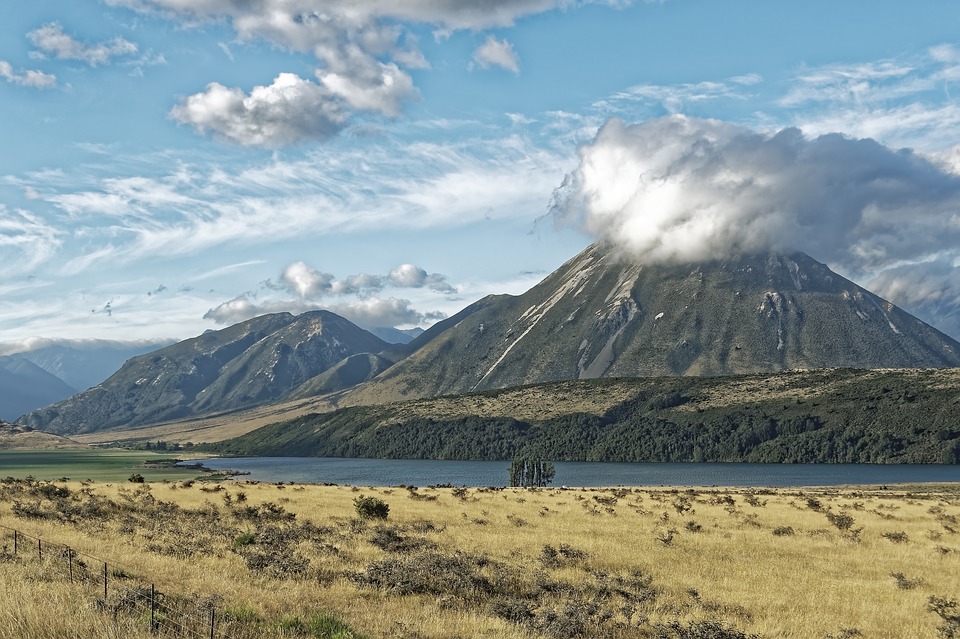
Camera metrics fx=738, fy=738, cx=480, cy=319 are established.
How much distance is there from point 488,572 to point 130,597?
1346 cm

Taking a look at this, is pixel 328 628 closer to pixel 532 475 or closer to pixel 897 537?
pixel 897 537

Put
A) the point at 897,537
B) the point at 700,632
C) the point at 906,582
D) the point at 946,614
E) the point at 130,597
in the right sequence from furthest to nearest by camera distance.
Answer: the point at 897,537, the point at 906,582, the point at 946,614, the point at 700,632, the point at 130,597

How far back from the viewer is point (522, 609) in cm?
2177

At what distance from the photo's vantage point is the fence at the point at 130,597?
15922 mm

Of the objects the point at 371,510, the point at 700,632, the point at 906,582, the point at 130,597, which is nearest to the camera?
the point at 130,597

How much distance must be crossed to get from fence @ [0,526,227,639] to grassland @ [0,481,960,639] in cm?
26

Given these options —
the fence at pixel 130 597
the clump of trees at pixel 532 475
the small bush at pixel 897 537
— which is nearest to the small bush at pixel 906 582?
the small bush at pixel 897 537

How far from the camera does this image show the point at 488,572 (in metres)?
27.6

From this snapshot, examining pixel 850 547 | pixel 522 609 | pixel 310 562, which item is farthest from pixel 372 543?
pixel 850 547

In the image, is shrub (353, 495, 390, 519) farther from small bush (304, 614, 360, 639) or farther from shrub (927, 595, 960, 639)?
shrub (927, 595, 960, 639)

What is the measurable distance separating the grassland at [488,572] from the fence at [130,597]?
0.26 m

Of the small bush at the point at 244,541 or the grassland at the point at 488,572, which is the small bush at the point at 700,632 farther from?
the small bush at the point at 244,541

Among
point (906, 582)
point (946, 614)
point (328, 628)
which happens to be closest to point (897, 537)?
point (906, 582)

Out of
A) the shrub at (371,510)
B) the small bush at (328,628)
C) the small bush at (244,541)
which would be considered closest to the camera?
the small bush at (328,628)
